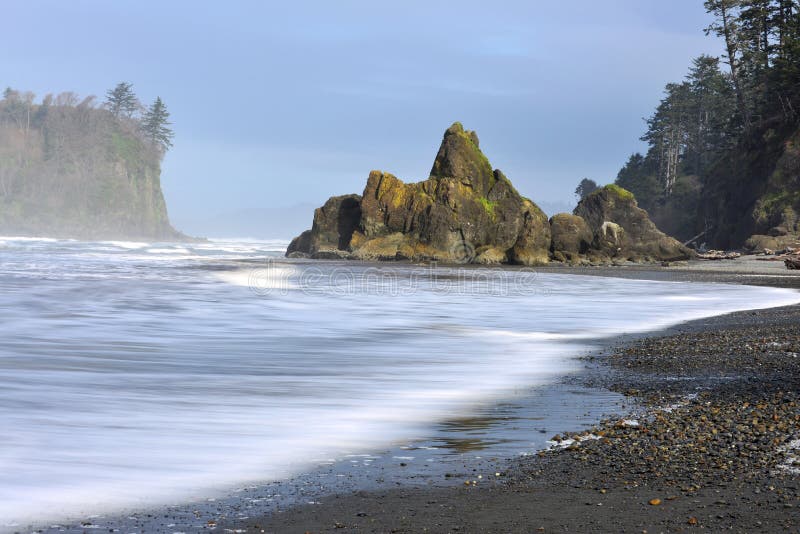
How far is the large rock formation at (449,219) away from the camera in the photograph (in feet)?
166

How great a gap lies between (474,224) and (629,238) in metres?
9.72

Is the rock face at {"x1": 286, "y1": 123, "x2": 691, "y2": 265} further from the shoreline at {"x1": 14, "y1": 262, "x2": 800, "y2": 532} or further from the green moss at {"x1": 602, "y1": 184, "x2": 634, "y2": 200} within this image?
the shoreline at {"x1": 14, "y1": 262, "x2": 800, "y2": 532}

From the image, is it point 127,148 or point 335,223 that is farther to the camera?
point 127,148

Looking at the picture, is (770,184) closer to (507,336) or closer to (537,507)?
(507,336)

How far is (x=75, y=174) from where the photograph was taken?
412ft

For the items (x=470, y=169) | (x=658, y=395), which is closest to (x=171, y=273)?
(x=470, y=169)

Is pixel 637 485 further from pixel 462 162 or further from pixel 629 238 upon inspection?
pixel 462 162

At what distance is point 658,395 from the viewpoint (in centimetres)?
757

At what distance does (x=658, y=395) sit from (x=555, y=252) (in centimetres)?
4296

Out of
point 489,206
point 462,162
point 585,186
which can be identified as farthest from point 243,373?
point 585,186

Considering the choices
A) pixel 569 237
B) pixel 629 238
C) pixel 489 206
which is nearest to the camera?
pixel 569 237

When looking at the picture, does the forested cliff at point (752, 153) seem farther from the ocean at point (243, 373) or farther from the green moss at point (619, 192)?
the ocean at point (243, 373)

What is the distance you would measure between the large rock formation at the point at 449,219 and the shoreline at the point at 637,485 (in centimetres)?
4161

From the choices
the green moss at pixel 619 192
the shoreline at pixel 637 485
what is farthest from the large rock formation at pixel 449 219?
the shoreline at pixel 637 485
